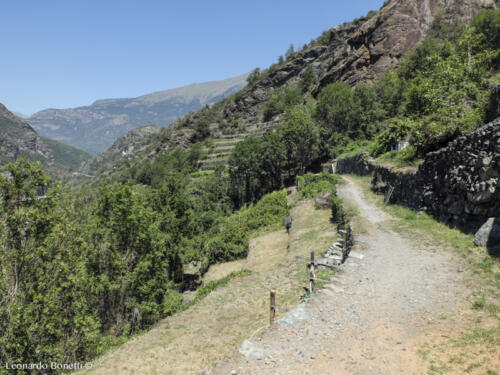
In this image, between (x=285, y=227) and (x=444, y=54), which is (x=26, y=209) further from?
(x=444, y=54)

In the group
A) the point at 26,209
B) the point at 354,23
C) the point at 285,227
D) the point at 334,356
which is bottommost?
the point at 285,227

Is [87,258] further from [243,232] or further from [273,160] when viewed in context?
[273,160]

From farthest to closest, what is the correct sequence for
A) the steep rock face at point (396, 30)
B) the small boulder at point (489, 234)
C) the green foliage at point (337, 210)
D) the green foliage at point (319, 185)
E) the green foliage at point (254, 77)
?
the green foliage at point (254, 77) → the steep rock face at point (396, 30) → the green foliage at point (319, 185) → the green foliage at point (337, 210) → the small boulder at point (489, 234)

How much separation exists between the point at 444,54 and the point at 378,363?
68.4 m

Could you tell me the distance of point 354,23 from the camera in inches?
5007

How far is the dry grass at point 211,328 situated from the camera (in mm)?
11625

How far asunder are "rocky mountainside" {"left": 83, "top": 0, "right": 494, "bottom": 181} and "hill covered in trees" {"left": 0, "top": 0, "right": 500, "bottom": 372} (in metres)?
0.46

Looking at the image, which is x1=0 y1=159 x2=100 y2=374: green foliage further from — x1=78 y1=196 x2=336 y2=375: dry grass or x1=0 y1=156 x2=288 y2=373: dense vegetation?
x1=78 y1=196 x2=336 y2=375: dry grass

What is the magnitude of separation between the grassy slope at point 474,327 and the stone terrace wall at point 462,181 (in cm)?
160

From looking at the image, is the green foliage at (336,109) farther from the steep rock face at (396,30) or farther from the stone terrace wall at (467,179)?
the stone terrace wall at (467,179)

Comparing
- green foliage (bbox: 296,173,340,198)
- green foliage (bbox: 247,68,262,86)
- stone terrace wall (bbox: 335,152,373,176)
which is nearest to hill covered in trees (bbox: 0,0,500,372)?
green foliage (bbox: 296,173,340,198)

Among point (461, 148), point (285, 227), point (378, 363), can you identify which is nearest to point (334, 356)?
point (378, 363)

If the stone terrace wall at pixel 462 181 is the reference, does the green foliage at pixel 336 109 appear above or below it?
above

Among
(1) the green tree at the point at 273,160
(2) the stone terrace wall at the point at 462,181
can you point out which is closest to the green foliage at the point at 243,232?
(2) the stone terrace wall at the point at 462,181
